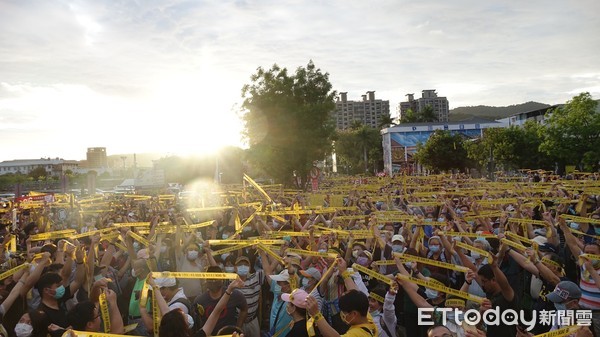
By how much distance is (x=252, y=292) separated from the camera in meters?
7.20

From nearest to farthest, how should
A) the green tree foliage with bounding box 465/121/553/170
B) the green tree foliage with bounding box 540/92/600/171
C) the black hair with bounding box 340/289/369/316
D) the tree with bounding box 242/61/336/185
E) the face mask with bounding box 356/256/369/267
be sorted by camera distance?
1. the black hair with bounding box 340/289/369/316
2. the face mask with bounding box 356/256/369/267
3. the tree with bounding box 242/61/336/185
4. the green tree foliage with bounding box 540/92/600/171
5. the green tree foliage with bounding box 465/121/553/170

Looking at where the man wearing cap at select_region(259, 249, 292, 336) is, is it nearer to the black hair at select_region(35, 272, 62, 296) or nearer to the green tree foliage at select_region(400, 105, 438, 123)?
the black hair at select_region(35, 272, 62, 296)

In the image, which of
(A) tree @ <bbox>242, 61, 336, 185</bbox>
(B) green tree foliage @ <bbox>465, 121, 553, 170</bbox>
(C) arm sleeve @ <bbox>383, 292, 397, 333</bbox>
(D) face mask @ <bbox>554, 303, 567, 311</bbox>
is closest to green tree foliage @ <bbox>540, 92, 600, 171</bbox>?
(B) green tree foliage @ <bbox>465, 121, 553, 170</bbox>

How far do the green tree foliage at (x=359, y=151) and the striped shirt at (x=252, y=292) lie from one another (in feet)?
284

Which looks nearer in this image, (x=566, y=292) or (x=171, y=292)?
(x=566, y=292)

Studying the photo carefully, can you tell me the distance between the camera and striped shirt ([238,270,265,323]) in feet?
22.4

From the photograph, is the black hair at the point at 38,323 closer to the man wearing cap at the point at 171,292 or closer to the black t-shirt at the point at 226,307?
the man wearing cap at the point at 171,292

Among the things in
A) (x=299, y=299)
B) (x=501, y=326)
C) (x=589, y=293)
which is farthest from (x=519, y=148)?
(x=299, y=299)

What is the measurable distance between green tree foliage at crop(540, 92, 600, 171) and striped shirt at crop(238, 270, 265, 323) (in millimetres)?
34928

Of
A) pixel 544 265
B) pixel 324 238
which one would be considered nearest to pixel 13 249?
pixel 324 238

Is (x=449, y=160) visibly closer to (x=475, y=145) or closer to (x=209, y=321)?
(x=475, y=145)

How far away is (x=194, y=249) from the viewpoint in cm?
846

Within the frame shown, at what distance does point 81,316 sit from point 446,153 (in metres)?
61.4

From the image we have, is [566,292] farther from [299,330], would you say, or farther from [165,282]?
[165,282]
